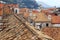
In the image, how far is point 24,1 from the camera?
442 ft

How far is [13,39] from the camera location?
7.93 meters

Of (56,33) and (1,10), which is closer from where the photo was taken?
(56,33)

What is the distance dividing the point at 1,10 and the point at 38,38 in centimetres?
→ 2374

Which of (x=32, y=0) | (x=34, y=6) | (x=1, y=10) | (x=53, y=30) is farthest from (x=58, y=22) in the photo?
(x=32, y=0)

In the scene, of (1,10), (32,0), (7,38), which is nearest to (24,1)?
(32,0)

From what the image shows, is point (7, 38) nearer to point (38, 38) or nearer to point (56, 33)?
point (38, 38)

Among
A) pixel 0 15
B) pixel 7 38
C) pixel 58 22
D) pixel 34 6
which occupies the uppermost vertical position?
pixel 7 38

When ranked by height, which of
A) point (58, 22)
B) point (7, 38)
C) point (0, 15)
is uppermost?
point (7, 38)

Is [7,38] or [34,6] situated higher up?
[7,38]

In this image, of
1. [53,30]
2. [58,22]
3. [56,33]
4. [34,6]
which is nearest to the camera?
[56,33]

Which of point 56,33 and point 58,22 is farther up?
point 56,33

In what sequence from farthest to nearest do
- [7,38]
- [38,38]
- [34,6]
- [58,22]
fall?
[34,6] → [58,22] → [7,38] → [38,38]

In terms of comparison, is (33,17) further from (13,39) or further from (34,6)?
(34,6)

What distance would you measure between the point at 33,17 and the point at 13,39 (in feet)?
107
